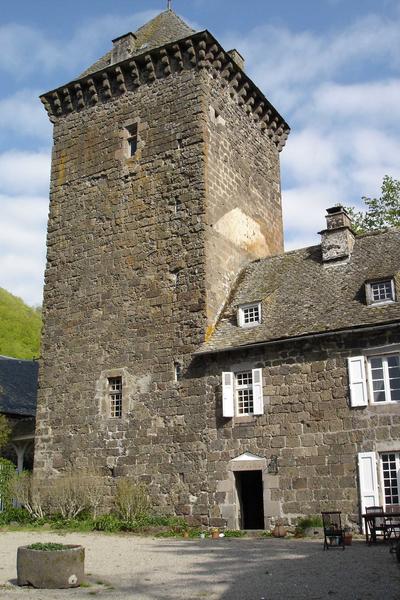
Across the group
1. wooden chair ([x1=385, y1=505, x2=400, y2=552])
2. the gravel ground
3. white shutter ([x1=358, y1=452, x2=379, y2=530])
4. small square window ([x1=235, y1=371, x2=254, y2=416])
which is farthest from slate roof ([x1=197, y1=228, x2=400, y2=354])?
the gravel ground

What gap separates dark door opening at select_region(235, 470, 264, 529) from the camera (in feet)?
55.6

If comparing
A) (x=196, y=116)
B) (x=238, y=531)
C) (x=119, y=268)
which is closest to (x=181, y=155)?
(x=196, y=116)

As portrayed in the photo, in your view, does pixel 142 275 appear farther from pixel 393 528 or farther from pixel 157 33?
pixel 393 528

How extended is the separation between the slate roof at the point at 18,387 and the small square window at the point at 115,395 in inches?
292

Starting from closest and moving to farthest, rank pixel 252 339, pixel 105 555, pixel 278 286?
pixel 105 555, pixel 252 339, pixel 278 286

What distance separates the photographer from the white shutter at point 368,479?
14016 mm

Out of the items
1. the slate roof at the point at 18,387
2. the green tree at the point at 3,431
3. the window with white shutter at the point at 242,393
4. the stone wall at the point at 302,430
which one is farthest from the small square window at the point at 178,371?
the slate roof at the point at 18,387

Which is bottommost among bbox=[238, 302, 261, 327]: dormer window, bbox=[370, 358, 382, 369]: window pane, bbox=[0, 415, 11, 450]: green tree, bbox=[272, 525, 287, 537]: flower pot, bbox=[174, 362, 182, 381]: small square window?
bbox=[272, 525, 287, 537]: flower pot

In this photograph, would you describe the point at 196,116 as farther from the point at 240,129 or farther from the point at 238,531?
the point at 238,531

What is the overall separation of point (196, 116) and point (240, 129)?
2.70 meters

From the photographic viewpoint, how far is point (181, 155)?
19.4 metres

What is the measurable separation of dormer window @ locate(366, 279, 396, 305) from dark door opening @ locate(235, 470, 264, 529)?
5.20 metres

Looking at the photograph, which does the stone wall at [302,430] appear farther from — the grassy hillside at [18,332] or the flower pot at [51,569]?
the grassy hillside at [18,332]

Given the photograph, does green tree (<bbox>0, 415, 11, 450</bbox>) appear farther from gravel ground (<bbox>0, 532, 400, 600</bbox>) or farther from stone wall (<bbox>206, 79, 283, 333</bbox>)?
stone wall (<bbox>206, 79, 283, 333</bbox>)
